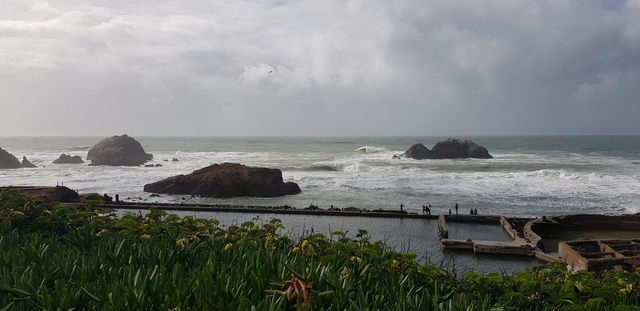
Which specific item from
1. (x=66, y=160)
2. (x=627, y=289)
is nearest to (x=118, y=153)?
(x=66, y=160)

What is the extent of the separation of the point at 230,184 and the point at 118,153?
47573 millimetres

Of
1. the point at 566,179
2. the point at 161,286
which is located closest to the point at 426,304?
the point at 161,286

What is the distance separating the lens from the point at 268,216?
3172 centimetres

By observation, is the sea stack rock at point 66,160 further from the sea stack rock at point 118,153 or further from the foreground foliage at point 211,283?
the foreground foliage at point 211,283

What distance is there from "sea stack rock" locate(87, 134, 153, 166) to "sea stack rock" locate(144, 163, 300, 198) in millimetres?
39042

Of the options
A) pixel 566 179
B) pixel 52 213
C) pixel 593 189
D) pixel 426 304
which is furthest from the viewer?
pixel 566 179

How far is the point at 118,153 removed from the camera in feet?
266

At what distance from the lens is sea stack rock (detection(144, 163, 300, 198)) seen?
147ft

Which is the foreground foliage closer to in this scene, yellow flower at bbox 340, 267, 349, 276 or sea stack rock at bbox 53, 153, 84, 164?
yellow flower at bbox 340, 267, 349, 276

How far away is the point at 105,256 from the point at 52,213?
6599 mm

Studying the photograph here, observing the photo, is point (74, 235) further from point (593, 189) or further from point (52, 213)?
point (593, 189)

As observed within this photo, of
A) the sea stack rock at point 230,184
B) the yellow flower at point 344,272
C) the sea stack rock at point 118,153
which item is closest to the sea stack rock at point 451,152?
the sea stack rock at point 230,184

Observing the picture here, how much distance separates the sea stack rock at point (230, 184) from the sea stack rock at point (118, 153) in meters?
39.0

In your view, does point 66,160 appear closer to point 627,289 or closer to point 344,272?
point 344,272
